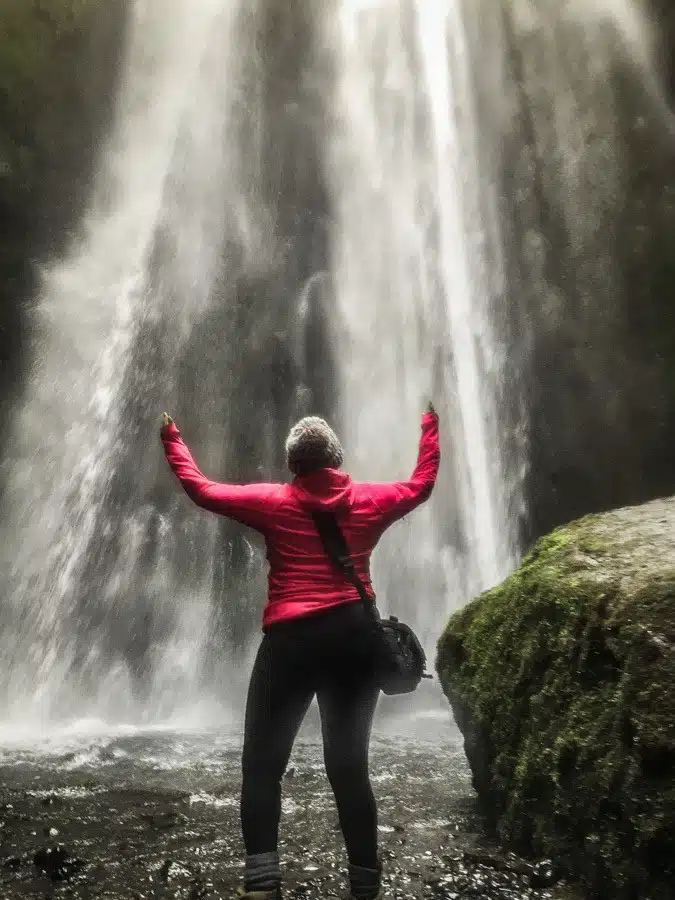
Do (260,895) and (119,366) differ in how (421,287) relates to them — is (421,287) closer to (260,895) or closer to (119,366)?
(119,366)

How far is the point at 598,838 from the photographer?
2318 mm

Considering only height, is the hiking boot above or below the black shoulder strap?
below

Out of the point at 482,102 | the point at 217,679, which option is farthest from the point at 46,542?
the point at 482,102

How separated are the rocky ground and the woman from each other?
1.56 ft

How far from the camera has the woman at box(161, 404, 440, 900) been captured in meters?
2.14

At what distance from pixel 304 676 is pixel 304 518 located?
1.78 ft

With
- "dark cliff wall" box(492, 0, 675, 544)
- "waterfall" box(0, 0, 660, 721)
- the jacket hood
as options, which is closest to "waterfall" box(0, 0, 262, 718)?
"waterfall" box(0, 0, 660, 721)

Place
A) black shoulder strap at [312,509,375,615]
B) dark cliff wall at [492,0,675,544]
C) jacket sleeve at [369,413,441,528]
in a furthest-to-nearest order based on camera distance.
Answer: dark cliff wall at [492,0,675,544], jacket sleeve at [369,413,441,528], black shoulder strap at [312,509,375,615]

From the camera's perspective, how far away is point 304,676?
2.16 metres

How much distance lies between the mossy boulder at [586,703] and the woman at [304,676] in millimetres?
847

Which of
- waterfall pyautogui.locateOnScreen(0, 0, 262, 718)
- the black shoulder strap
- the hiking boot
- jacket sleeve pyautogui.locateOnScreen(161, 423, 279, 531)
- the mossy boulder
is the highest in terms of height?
waterfall pyautogui.locateOnScreen(0, 0, 262, 718)

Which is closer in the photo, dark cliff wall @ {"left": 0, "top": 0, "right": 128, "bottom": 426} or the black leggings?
the black leggings

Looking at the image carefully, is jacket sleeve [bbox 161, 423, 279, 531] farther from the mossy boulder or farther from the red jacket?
the mossy boulder

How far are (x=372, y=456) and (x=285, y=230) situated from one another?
5.72 metres
